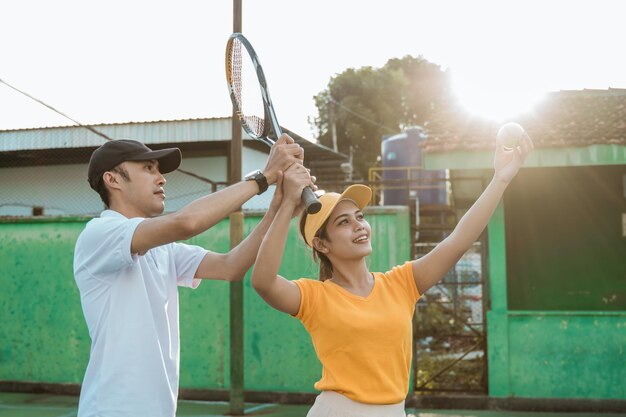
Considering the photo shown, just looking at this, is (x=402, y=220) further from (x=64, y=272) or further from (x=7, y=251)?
(x=7, y=251)

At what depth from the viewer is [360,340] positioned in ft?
8.96

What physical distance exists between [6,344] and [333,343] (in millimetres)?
8388

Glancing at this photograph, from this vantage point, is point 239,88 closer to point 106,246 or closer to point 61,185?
point 106,246

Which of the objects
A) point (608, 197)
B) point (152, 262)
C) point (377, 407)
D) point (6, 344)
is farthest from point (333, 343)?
point (6, 344)

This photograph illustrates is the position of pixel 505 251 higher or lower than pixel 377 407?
higher

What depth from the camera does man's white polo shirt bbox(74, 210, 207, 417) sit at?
2482 millimetres

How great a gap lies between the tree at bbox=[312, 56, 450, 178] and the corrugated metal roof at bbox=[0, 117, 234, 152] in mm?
25511

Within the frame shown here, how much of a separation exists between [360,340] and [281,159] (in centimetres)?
75

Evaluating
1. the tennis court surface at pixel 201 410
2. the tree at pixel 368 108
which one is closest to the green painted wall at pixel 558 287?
the tennis court surface at pixel 201 410

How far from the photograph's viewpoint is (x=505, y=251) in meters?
8.79

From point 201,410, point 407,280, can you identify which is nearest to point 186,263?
point 407,280

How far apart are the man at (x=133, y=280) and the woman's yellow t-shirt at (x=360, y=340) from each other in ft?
1.67

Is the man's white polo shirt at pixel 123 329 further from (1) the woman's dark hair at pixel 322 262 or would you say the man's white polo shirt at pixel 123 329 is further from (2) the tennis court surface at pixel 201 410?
(2) the tennis court surface at pixel 201 410

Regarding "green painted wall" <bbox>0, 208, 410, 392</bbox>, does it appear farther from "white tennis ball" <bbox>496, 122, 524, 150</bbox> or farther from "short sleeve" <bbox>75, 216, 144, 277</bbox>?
"short sleeve" <bbox>75, 216, 144, 277</bbox>
